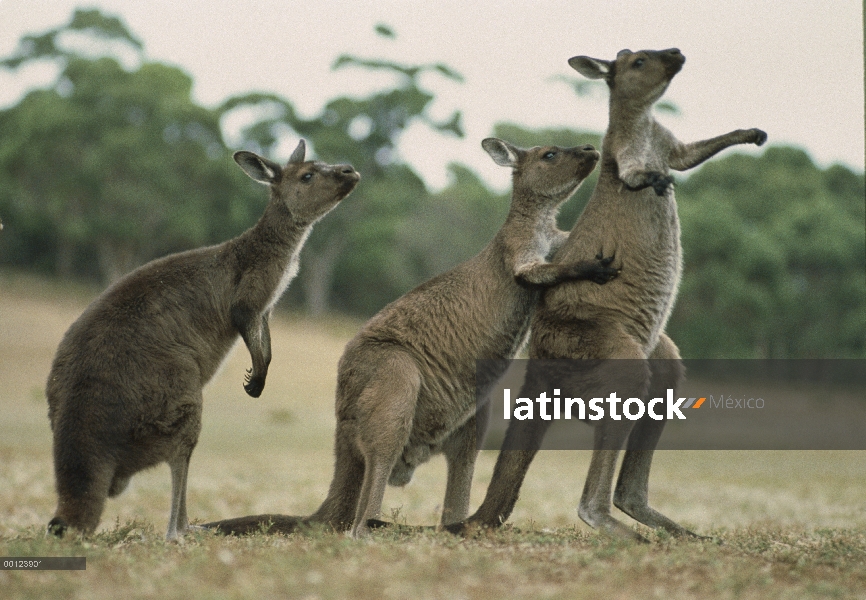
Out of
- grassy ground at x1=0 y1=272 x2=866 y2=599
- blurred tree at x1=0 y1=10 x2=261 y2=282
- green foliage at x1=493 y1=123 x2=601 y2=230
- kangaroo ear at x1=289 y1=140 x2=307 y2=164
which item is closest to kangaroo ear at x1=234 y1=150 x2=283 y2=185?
kangaroo ear at x1=289 y1=140 x2=307 y2=164

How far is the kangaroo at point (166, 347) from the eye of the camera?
5.98 meters

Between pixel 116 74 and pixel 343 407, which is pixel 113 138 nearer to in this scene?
pixel 116 74

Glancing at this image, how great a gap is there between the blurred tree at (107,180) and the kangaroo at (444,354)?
29.1 metres

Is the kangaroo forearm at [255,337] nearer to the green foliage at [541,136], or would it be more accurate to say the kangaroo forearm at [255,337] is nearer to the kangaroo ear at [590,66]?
the kangaroo ear at [590,66]

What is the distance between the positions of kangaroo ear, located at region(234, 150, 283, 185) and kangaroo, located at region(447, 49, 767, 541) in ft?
7.38

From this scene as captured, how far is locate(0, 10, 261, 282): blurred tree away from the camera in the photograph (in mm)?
35906

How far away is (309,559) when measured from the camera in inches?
198

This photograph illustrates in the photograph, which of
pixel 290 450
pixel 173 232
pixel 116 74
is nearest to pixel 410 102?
pixel 173 232

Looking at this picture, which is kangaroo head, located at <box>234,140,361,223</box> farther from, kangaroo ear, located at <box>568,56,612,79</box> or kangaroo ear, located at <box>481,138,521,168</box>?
kangaroo ear, located at <box>568,56,612,79</box>

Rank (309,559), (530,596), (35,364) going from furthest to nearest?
(35,364), (309,559), (530,596)

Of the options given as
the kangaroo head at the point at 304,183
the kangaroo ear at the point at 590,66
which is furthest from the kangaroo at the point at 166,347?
the kangaroo ear at the point at 590,66

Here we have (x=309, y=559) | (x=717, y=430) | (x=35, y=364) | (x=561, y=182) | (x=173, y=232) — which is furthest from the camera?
(x=173, y=232)

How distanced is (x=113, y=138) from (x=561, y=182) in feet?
109

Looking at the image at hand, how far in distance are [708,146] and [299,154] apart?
308 cm
